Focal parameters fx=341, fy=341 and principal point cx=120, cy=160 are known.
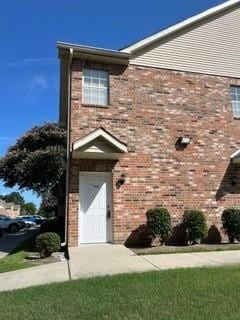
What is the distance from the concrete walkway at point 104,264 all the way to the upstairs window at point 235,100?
20.7 feet

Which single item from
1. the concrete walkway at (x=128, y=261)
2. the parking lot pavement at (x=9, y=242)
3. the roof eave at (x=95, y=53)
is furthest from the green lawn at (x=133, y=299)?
the roof eave at (x=95, y=53)

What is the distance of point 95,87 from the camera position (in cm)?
1236

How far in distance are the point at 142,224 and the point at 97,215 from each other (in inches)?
62.3

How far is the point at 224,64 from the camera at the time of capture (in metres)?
14.1

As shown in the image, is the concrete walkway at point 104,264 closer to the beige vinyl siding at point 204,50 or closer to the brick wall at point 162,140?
the brick wall at point 162,140

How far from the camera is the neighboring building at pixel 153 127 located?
1153cm

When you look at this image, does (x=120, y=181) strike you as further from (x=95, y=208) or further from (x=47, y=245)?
(x=47, y=245)

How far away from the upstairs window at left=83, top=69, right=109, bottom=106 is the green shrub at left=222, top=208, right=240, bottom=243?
5.86m

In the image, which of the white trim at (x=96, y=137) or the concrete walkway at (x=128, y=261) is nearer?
the concrete walkway at (x=128, y=261)

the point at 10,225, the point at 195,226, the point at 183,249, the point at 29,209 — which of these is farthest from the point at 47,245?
the point at 29,209

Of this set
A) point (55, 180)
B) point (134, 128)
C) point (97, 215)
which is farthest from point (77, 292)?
point (55, 180)

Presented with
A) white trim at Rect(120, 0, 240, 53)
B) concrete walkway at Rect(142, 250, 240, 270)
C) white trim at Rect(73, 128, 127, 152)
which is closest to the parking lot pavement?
white trim at Rect(73, 128, 127, 152)

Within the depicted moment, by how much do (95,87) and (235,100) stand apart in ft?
19.4

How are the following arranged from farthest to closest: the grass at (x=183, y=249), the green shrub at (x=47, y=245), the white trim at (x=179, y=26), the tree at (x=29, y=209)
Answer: the tree at (x=29, y=209) → the white trim at (x=179, y=26) → the grass at (x=183, y=249) → the green shrub at (x=47, y=245)
